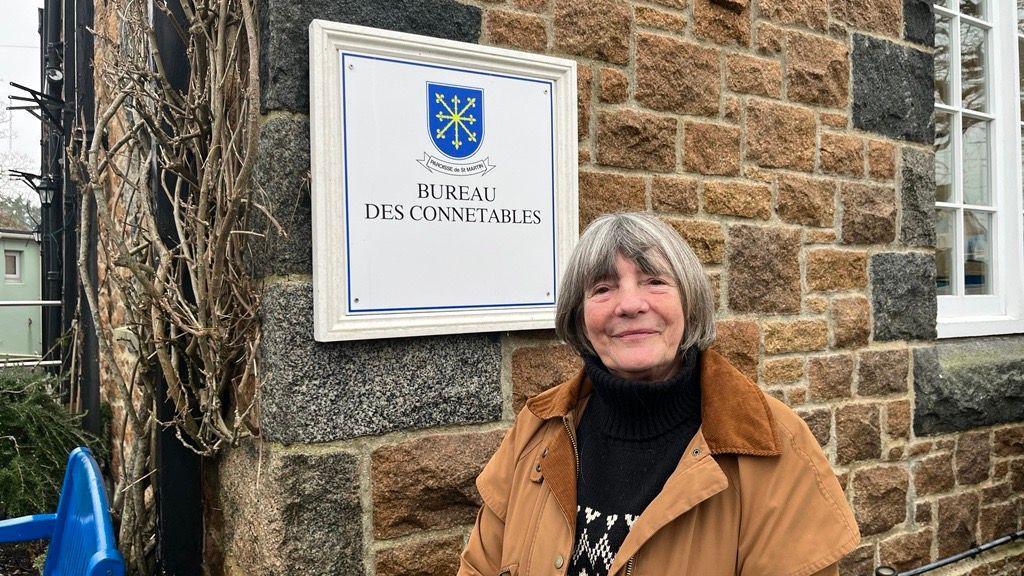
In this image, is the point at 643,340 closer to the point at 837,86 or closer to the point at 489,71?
the point at 489,71

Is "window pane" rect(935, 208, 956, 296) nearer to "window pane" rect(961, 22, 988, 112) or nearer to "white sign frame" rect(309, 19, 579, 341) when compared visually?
"window pane" rect(961, 22, 988, 112)

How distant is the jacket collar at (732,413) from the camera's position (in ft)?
4.98

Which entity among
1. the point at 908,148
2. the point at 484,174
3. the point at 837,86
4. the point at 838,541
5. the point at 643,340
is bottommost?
the point at 838,541

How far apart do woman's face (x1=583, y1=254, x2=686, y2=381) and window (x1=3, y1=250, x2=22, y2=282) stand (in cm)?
442

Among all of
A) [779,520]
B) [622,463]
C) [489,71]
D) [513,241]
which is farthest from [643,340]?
[489,71]

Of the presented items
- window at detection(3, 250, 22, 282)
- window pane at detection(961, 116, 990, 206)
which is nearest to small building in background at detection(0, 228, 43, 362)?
window at detection(3, 250, 22, 282)

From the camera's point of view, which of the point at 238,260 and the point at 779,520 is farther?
the point at 238,260

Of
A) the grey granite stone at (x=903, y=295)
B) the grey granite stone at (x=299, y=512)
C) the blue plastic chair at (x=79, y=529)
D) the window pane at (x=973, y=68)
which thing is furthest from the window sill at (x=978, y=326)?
the blue plastic chair at (x=79, y=529)

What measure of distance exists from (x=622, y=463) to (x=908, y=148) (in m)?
2.82

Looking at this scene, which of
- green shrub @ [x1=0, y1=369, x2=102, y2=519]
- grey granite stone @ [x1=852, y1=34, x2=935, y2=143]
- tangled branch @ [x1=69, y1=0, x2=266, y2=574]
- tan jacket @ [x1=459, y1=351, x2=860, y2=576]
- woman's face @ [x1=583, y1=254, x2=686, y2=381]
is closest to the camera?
tan jacket @ [x1=459, y1=351, x2=860, y2=576]

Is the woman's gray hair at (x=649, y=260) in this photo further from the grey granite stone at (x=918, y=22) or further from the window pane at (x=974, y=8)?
the window pane at (x=974, y=8)

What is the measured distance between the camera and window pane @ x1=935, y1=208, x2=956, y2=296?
4.29m

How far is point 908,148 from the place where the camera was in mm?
3732

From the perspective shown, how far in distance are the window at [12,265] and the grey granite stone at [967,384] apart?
16.7 feet
